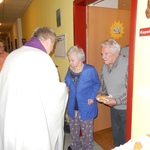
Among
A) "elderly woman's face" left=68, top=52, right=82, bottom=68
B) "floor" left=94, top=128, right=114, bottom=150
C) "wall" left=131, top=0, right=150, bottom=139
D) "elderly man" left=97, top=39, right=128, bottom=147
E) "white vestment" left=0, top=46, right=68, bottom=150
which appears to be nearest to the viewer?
"wall" left=131, top=0, right=150, bottom=139

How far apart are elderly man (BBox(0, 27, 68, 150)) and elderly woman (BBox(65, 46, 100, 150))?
0.44 metres

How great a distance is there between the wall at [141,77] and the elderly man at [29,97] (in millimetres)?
671

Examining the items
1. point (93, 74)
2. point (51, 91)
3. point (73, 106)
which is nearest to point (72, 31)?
point (93, 74)

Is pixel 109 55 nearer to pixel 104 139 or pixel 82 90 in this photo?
pixel 82 90

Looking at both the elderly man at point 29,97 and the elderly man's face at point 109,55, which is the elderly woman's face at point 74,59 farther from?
the elderly man at point 29,97

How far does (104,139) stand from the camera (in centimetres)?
263

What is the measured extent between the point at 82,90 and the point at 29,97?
0.72 metres

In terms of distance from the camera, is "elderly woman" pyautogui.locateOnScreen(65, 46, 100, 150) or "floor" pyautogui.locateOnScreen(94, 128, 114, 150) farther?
"floor" pyautogui.locateOnScreen(94, 128, 114, 150)

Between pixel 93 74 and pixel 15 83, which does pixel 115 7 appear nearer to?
pixel 93 74

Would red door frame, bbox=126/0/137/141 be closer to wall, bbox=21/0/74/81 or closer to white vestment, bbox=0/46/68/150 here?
white vestment, bbox=0/46/68/150

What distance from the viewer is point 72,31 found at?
2.41 meters

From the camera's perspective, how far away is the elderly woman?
6.24 ft

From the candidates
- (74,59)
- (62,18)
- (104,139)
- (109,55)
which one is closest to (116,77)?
(109,55)

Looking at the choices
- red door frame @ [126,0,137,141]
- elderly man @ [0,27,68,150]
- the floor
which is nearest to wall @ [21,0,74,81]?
elderly man @ [0,27,68,150]
